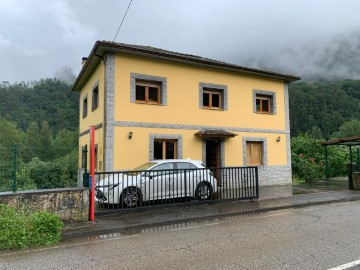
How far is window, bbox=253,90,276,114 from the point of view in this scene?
17438mm

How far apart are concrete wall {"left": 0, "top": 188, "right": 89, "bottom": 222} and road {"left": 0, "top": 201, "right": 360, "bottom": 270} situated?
1451 millimetres

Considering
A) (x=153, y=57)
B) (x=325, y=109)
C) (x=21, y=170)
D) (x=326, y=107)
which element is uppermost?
(x=326, y=107)

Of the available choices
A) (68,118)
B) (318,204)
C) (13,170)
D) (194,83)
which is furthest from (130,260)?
(68,118)

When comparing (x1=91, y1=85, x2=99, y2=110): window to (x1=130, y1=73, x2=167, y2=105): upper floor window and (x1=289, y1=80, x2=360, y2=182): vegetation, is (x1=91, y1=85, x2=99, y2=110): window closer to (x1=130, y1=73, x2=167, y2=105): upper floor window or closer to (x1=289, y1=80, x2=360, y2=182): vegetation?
(x1=130, y1=73, x2=167, y2=105): upper floor window

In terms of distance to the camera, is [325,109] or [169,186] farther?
[325,109]

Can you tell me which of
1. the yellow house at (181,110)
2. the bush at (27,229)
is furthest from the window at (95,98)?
the bush at (27,229)

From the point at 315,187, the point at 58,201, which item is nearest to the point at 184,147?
the point at 315,187

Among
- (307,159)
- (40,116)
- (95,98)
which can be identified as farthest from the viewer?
(40,116)

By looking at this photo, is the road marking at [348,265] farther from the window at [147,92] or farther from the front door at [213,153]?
the front door at [213,153]

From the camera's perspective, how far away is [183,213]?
8.70 metres

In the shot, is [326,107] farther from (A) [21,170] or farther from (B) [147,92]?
(A) [21,170]

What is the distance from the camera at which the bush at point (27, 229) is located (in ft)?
19.0

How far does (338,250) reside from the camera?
507 cm

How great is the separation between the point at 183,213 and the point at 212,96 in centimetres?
872
